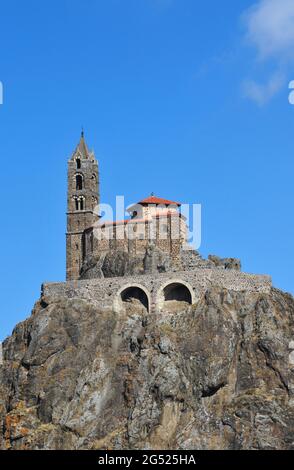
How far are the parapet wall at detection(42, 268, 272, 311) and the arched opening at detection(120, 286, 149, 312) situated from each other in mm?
648

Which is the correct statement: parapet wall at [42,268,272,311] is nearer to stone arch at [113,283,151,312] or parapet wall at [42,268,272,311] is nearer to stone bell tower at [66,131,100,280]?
stone arch at [113,283,151,312]

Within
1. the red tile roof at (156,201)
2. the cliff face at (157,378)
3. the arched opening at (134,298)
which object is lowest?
the cliff face at (157,378)

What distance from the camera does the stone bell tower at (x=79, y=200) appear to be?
15462 cm

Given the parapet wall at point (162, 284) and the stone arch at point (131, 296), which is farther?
the stone arch at point (131, 296)

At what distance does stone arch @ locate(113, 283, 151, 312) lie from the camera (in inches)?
5394

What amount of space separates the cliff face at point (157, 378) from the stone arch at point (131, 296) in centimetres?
101

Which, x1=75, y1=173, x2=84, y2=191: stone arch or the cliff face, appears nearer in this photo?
the cliff face

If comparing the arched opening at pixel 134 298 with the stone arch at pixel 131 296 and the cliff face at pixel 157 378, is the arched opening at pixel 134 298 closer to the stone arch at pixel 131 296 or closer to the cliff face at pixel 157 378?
the stone arch at pixel 131 296

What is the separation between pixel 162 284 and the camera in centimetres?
13625

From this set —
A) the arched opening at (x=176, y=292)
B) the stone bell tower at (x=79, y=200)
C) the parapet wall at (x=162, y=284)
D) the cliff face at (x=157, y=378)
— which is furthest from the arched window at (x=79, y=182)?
the arched opening at (x=176, y=292)

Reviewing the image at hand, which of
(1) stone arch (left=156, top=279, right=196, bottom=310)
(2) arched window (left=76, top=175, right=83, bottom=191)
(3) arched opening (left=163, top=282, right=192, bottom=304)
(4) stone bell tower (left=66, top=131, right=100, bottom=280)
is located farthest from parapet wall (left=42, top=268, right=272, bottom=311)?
(2) arched window (left=76, top=175, right=83, bottom=191)

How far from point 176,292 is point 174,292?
22cm
